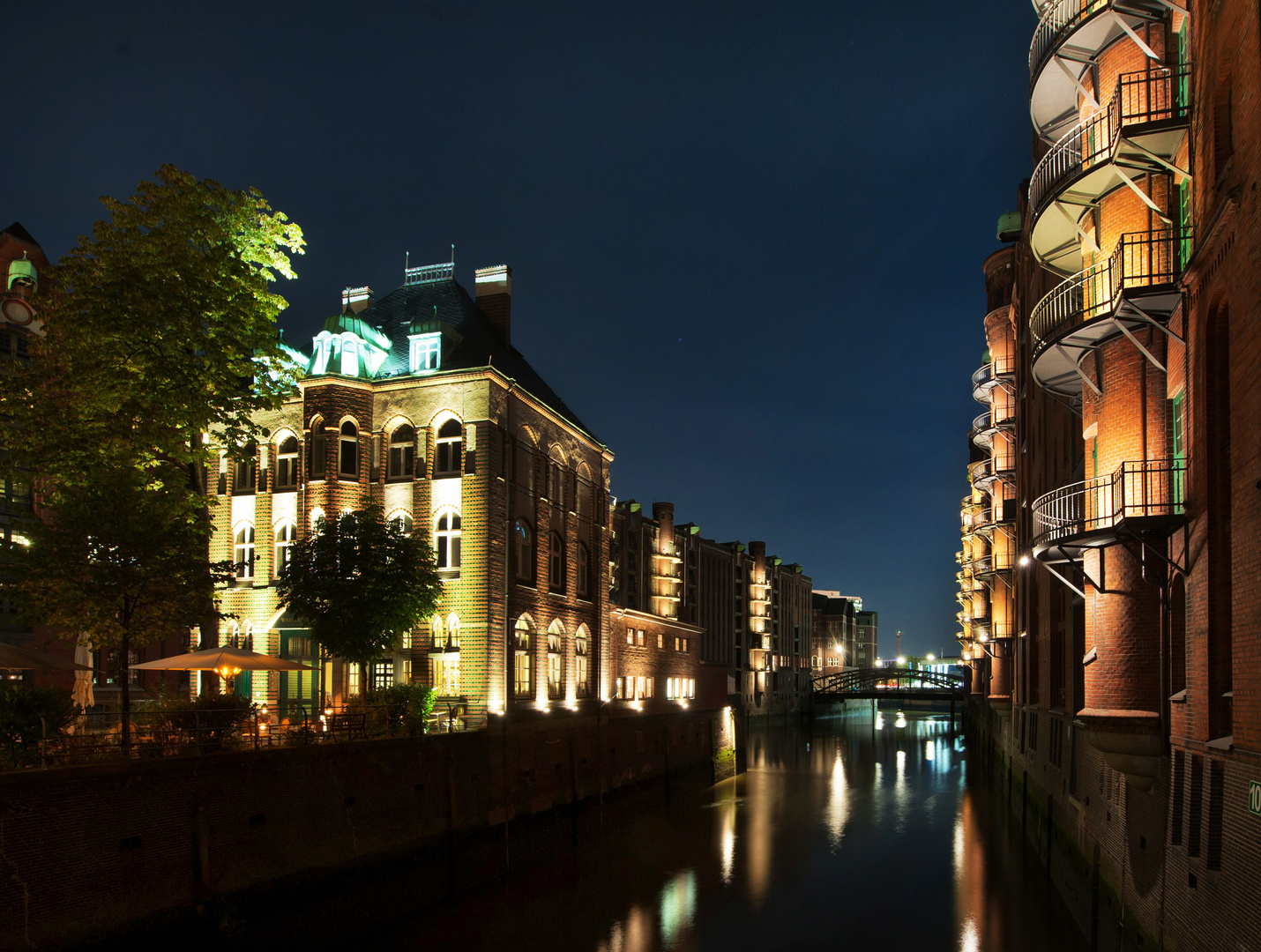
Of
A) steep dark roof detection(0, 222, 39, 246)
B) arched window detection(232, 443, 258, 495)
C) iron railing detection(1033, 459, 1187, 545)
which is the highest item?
steep dark roof detection(0, 222, 39, 246)

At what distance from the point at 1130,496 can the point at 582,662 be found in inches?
1070

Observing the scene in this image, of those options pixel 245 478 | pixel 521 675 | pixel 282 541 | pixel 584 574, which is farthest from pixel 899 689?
pixel 245 478

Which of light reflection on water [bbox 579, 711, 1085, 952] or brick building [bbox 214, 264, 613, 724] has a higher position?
brick building [bbox 214, 264, 613, 724]

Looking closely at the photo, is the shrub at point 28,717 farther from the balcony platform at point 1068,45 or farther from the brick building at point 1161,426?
the balcony platform at point 1068,45

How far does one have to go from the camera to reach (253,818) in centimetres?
2106

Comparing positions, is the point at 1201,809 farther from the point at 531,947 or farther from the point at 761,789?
the point at 761,789

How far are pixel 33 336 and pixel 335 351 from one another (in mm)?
11468

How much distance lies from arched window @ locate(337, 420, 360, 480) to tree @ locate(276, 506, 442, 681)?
4.41 m

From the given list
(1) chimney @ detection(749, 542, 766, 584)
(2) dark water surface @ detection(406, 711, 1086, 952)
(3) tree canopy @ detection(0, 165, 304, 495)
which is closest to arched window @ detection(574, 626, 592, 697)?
(2) dark water surface @ detection(406, 711, 1086, 952)

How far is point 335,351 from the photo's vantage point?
3622 centimetres

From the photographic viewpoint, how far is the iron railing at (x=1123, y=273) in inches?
658

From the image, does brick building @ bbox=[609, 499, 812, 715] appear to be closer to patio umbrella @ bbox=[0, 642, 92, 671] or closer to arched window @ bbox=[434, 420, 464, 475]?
arched window @ bbox=[434, 420, 464, 475]

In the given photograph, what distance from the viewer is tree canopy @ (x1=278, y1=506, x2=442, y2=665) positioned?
29.6 meters

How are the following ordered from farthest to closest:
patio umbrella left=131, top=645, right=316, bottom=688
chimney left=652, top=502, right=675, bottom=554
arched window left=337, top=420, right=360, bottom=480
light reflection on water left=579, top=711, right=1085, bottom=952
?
1. chimney left=652, top=502, right=675, bottom=554
2. arched window left=337, top=420, right=360, bottom=480
3. light reflection on water left=579, top=711, right=1085, bottom=952
4. patio umbrella left=131, top=645, right=316, bottom=688
